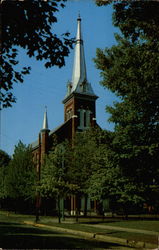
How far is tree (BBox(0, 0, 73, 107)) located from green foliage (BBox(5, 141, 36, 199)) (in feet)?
102

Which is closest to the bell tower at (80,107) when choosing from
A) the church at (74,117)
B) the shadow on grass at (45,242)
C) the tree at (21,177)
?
the church at (74,117)

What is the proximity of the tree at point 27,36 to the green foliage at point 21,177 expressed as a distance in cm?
3095

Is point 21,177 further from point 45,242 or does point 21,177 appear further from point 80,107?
point 45,242

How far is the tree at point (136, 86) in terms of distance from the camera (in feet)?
37.0

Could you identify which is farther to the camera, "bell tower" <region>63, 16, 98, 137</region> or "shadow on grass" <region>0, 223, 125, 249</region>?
"bell tower" <region>63, 16, 98, 137</region>

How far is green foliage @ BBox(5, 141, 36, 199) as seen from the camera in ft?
131

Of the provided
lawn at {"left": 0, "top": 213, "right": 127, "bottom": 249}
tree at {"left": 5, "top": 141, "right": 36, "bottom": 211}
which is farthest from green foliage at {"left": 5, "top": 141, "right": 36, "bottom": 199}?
lawn at {"left": 0, "top": 213, "right": 127, "bottom": 249}

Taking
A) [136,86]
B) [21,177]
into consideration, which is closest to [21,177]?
[21,177]

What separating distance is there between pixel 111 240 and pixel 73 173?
69.0 feet

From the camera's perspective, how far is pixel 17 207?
45219 mm

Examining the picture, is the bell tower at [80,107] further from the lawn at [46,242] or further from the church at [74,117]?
the lawn at [46,242]

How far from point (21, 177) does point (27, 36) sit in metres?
33.6

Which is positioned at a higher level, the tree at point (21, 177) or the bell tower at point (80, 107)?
the bell tower at point (80, 107)

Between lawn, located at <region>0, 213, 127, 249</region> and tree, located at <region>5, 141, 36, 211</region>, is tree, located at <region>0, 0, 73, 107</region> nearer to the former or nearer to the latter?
lawn, located at <region>0, 213, 127, 249</region>
